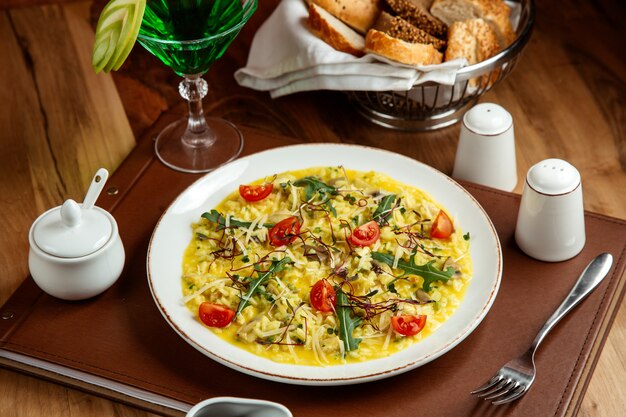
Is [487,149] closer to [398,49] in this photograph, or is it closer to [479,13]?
[398,49]

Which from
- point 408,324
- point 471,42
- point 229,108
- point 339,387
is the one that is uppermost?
point 471,42

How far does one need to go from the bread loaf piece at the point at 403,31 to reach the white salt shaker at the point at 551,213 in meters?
0.71

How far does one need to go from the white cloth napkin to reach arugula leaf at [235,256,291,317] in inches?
30.7

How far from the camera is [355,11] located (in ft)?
9.61

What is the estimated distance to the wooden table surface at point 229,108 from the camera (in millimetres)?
2822

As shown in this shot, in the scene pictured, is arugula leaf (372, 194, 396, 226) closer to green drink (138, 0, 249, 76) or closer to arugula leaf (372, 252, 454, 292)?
arugula leaf (372, 252, 454, 292)

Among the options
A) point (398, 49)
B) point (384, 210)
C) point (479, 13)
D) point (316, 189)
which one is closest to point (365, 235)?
point (384, 210)

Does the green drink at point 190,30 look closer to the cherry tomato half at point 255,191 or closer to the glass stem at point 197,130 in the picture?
the glass stem at point 197,130

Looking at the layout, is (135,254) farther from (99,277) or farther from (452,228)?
(452,228)

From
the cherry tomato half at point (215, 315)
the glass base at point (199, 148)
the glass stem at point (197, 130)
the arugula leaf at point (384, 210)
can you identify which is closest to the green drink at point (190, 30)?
the glass stem at point (197, 130)

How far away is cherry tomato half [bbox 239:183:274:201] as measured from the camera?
8.18ft

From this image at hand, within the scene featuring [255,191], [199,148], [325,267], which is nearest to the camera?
[325,267]

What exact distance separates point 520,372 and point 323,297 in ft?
1.67

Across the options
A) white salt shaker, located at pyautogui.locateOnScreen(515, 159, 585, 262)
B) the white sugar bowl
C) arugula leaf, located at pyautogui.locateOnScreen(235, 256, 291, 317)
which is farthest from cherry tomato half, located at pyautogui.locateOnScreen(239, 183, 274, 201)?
white salt shaker, located at pyautogui.locateOnScreen(515, 159, 585, 262)
